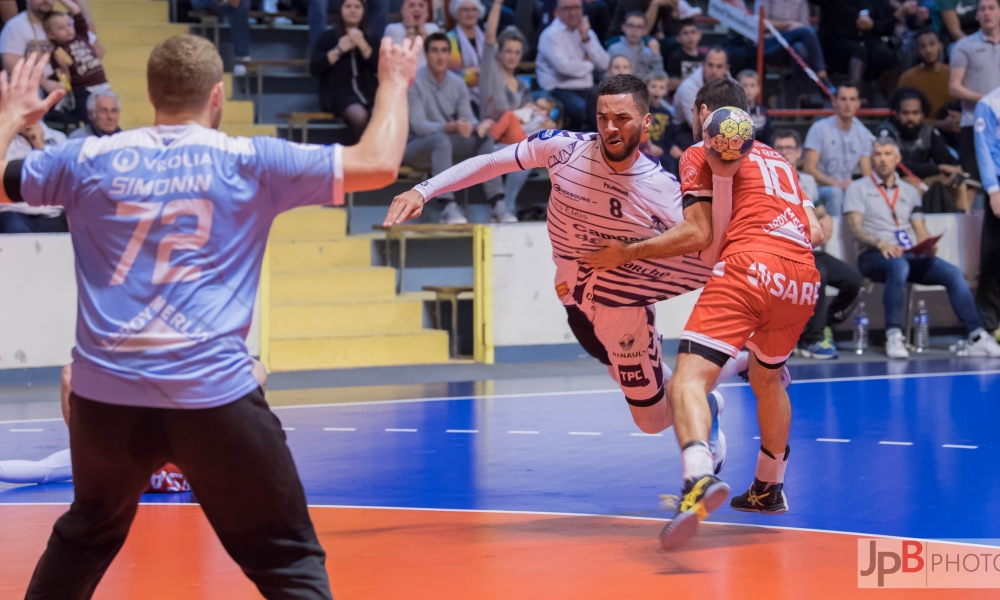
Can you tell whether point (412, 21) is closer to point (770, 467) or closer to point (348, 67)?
point (348, 67)

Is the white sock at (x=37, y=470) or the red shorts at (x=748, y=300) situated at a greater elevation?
the red shorts at (x=748, y=300)

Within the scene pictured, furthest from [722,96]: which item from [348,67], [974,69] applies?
[974,69]

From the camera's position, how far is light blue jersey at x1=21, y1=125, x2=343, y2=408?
3018 millimetres

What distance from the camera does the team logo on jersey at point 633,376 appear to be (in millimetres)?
5711

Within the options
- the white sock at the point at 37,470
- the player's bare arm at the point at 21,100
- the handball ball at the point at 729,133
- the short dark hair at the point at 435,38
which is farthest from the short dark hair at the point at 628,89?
the short dark hair at the point at 435,38

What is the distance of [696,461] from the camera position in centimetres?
458

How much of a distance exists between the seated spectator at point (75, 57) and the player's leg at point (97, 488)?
28.8ft

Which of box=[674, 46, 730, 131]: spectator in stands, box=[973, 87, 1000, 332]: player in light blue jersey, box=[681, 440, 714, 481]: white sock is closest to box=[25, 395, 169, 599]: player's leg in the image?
box=[681, 440, 714, 481]: white sock

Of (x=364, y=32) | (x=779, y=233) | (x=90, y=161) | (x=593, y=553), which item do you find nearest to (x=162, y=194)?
(x=90, y=161)

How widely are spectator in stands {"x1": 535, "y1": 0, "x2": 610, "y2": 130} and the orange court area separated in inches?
305

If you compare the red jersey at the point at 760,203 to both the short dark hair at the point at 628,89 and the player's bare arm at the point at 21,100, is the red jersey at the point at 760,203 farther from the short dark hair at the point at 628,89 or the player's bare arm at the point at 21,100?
the player's bare arm at the point at 21,100

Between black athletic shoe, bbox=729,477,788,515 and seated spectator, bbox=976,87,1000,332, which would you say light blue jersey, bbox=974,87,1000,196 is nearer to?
seated spectator, bbox=976,87,1000,332

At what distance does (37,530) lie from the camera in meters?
5.36

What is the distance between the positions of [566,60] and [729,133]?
26.1 ft
